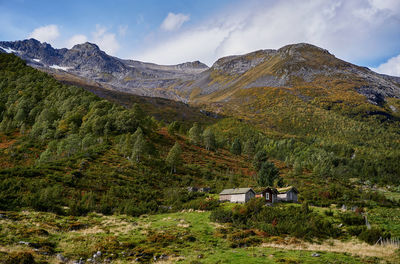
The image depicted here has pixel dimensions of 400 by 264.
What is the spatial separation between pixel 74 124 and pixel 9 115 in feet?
124

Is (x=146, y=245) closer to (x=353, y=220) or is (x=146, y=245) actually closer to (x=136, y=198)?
(x=136, y=198)

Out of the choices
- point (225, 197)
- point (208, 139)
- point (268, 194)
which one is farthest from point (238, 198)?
point (208, 139)

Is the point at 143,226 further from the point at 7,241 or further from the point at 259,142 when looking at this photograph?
the point at 259,142

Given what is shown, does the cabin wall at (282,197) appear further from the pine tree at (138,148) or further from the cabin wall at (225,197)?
the pine tree at (138,148)

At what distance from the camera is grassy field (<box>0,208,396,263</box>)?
74.9ft

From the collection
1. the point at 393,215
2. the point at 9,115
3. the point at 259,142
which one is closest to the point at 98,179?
the point at 393,215

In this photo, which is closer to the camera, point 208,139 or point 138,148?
point 138,148

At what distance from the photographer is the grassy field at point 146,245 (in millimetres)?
22828

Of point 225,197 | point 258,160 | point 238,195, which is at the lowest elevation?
point 225,197

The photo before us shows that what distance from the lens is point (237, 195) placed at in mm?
59750

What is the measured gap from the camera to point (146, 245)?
27.5 meters

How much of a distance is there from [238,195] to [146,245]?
3521 centimetres

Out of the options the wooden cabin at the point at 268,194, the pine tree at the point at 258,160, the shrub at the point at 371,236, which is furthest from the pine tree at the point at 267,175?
the shrub at the point at 371,236

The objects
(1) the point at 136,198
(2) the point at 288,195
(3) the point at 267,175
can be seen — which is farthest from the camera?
(3) the point at 267,175
